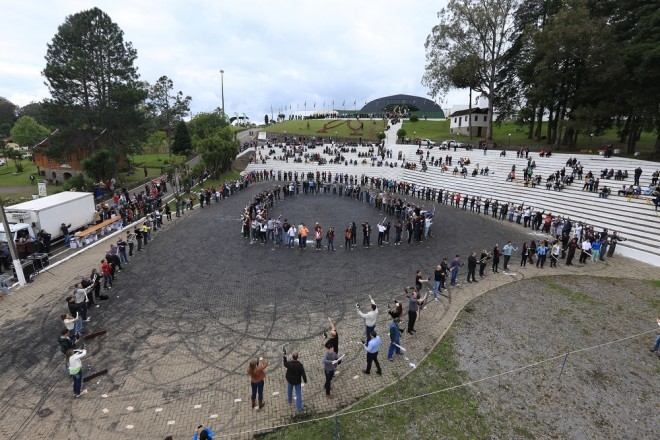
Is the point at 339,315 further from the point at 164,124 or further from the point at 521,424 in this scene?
the point at 164,124

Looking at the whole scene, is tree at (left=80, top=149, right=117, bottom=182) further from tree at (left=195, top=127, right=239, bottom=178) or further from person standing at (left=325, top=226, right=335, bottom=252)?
person standing at (left=325, top=226, right=335, bottom=252)

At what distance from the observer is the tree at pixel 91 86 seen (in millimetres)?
32156

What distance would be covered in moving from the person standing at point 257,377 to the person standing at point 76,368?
3774mm

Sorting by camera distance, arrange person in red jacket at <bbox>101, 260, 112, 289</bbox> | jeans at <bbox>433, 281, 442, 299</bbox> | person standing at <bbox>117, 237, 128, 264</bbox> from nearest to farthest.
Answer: jeans at <bbox>433, 281, 442, 299</bbox>
person in red jacket at <bbox>101, 260, 112, 289</bbox>
person standing at <bbox>117, 237, 128, 264</bbox>

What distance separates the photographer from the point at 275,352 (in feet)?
31.2

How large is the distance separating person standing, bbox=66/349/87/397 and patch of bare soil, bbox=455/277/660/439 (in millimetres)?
8623

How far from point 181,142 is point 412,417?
56.7 metres

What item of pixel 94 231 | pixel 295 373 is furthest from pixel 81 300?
pixel 94 231

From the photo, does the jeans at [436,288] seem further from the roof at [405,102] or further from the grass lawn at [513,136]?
the roof at [405,102]

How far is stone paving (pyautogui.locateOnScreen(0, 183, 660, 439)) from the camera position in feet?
24.3

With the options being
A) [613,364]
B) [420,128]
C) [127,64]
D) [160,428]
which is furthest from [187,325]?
[420,128]

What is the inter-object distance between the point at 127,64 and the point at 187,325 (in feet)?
113

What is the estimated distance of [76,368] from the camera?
7.59m

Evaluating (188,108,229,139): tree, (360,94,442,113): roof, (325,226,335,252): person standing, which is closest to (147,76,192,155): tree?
(188,108,229,139): tree
